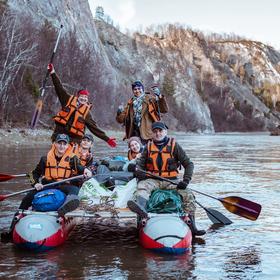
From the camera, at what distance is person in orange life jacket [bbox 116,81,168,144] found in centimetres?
932

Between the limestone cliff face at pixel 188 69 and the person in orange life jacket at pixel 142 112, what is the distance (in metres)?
30.7

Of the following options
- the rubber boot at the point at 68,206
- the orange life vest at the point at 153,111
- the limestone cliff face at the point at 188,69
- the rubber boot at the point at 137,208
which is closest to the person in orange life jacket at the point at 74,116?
the orange life vest at the point at 153,111

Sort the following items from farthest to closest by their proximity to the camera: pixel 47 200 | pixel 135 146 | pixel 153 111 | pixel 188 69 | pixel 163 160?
pixel 188 69
pixel 153 111
pixel 135 146
pixel 163 160
pixel 47 200

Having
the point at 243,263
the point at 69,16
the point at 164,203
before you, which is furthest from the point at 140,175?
the point at 69,16

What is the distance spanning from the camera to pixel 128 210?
659 centimetres

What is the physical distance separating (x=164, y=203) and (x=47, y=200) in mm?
1456

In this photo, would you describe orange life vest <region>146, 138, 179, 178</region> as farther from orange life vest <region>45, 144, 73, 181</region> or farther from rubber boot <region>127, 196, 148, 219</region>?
orange life vest <region>45, 144, 73, 181</region>

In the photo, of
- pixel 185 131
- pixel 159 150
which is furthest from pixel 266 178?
pixel 185 131

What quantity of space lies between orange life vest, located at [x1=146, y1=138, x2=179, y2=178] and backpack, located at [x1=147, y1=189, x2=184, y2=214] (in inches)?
18.4

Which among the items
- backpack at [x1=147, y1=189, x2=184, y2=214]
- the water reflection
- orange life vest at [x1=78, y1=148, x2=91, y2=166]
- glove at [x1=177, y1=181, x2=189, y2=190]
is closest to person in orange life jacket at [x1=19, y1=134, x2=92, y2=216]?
backpack at [x1=147, y1=189, x2=184, y2=214]

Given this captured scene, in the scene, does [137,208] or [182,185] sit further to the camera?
[182,185]

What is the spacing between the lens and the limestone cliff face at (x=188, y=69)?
5478cm

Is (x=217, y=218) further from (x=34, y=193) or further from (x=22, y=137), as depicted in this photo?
(x=22, y=137)

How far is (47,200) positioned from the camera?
6.49 metres
